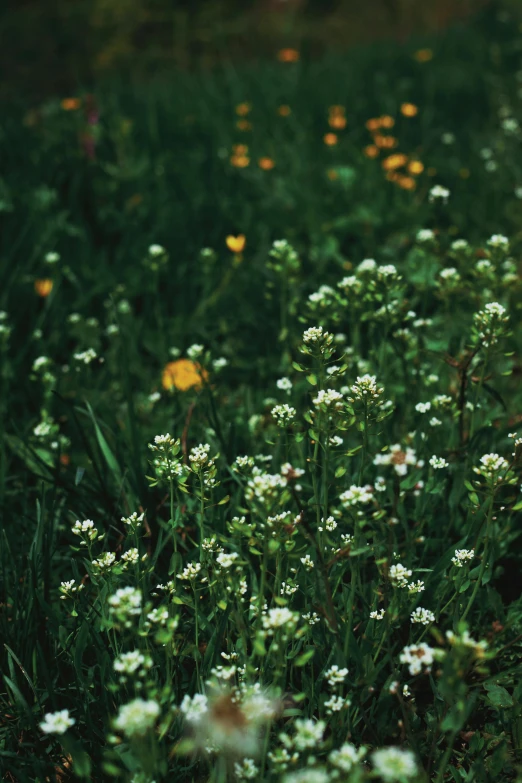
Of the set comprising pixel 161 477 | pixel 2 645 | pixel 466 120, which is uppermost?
pixel 161 477

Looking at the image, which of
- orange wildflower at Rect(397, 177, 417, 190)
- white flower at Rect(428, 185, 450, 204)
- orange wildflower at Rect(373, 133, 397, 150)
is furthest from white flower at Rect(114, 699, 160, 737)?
orange wildflower at Rect(373, 133, 397, 150)

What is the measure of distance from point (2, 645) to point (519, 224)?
2816mm

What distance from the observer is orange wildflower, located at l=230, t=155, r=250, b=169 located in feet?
12.6

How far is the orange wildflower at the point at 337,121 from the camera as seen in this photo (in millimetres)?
4180

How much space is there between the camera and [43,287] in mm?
2982

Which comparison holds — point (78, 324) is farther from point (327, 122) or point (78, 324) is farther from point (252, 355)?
point (327, 122)

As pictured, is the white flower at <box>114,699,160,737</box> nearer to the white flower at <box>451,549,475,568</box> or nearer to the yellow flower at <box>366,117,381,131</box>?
the white flower at <box>451,549,475,568</box>

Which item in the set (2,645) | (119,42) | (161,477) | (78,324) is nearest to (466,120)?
(78,324)

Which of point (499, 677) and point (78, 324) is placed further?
point (78, 324)

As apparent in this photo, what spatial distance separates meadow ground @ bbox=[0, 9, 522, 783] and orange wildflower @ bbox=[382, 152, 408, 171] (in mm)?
32

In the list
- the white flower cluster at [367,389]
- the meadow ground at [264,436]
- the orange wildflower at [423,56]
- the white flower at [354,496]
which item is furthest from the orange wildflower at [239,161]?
the white flower at [354,496]

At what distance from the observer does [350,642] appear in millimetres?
1473

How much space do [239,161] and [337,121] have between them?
2.31ft

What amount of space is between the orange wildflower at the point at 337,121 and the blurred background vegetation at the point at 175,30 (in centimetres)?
284
